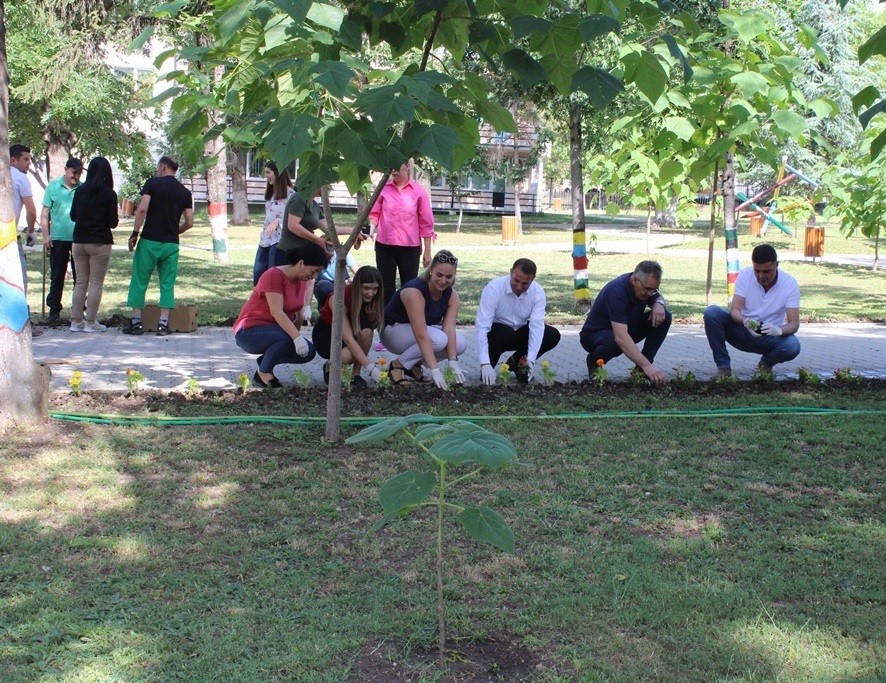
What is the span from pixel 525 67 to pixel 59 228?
7720 millimetres

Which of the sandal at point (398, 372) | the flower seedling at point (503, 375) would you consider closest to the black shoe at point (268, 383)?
the sandal at point (398, 372)

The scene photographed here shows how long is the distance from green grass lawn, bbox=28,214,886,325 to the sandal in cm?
367

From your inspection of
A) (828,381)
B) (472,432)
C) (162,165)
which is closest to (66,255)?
(162,165)

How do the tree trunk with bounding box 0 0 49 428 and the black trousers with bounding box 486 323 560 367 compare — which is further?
the black trousers with bounding box 486 323 560 367

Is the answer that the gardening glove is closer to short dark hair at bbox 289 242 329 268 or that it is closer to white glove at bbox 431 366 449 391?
white glove at bbox 431 366 449 391

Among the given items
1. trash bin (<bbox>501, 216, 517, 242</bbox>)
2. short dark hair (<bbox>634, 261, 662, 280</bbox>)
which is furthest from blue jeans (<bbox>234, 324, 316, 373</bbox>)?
trash bin (<bbox>501, 216, 517, 242</bbox>)

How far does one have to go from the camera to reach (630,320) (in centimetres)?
829

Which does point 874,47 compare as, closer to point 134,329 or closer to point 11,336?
point 11,336

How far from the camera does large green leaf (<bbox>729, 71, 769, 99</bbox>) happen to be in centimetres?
948

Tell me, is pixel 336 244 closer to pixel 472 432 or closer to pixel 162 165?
pixel 472 432

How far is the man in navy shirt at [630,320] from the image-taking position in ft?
26.1

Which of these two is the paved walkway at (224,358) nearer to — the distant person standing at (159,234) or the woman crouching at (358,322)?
the woman crouching at (358,322)

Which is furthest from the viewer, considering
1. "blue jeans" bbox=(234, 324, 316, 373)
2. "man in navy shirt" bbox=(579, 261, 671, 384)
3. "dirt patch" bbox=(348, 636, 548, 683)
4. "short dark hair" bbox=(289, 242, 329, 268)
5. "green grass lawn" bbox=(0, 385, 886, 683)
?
"man in navy shirt" bbox=(579, 261, 671, 384)

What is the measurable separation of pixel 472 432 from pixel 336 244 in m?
3.24
